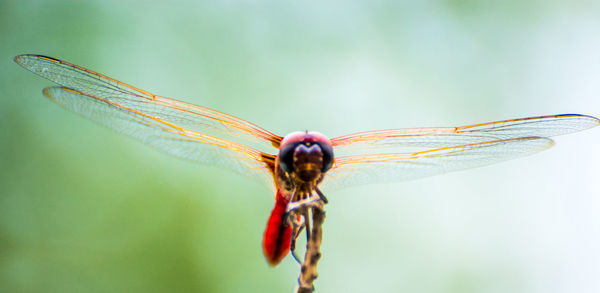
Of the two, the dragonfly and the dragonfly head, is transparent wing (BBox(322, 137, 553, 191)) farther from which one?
the dragonfly head

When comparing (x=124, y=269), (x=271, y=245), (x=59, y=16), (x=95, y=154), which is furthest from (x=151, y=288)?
(x=59, y=16)

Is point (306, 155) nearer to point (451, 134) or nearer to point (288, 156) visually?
point (288, 156)

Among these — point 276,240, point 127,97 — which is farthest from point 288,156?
point 127,97

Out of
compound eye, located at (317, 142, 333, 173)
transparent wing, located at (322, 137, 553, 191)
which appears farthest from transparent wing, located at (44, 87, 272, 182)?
compound eye, located at (317, 142, 333, 173)

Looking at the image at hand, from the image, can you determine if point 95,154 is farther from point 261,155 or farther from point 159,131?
point 261,155

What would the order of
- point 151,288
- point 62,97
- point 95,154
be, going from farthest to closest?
point 95,154
point 151,288
point 62,97

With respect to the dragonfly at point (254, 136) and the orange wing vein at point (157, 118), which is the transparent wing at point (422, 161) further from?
the orange wing vein at point (157, 118)
